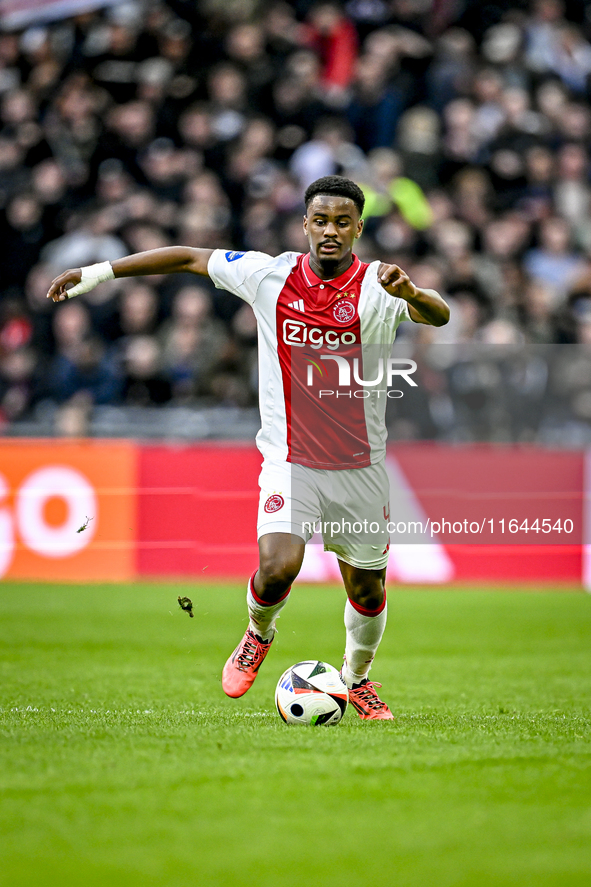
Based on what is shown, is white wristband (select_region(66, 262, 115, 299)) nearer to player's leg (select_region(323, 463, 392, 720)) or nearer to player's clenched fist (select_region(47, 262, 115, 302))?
player's clenched fist (select_region(47, 262, 115, 302))

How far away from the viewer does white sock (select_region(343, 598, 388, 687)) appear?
5520 millimetres

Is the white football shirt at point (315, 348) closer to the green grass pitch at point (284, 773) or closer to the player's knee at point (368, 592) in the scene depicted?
the player's knee at point (368, 592)

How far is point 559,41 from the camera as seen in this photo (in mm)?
14656

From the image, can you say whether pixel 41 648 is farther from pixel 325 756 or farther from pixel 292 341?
pixel 325 756

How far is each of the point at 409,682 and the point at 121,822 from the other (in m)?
3.47

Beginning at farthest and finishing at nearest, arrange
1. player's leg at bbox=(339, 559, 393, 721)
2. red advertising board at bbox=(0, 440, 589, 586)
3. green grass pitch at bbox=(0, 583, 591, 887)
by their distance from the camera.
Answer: red advertising board at bbox=(0, 440, 589, 586)
player's leg at bbox=(339, 559, 393, 721)
green grass pitch at bbox=(0, 583, 591, 887)

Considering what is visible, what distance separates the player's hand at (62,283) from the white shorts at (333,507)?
3.80 feet

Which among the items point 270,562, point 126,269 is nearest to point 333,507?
point 270,562

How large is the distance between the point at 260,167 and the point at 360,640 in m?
9.03

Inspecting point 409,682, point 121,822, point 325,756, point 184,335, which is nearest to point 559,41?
point 184,335

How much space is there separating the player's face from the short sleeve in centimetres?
29

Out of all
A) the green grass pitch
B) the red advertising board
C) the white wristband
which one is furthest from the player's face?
the red advertising board

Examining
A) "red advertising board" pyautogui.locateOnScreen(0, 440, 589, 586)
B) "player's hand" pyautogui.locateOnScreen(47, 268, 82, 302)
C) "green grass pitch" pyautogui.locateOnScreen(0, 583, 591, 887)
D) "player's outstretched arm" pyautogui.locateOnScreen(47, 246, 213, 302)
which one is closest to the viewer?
"green grass pitch" pyautogui.locateOnScreen(0, 583, 591, 887)

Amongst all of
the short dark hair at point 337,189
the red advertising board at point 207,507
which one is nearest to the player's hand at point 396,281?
the short dark hair at point 337,189
